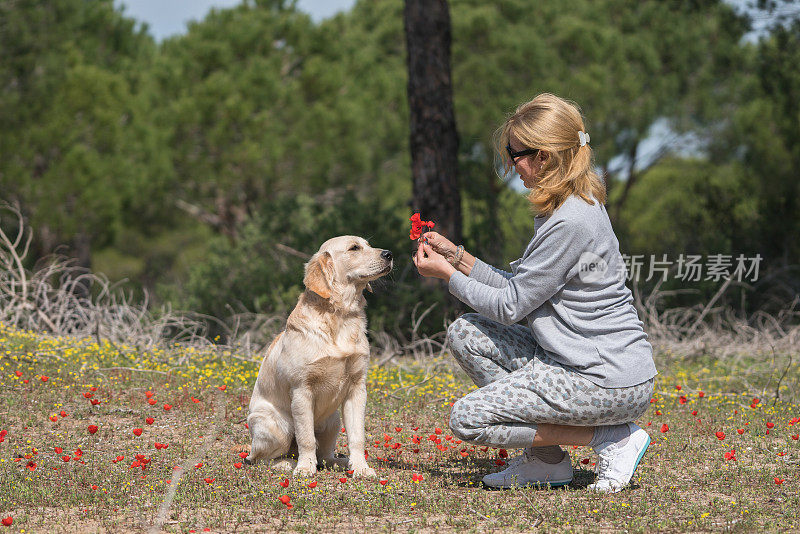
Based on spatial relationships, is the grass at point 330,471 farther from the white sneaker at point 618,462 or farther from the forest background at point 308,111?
the forest background at point 308,111

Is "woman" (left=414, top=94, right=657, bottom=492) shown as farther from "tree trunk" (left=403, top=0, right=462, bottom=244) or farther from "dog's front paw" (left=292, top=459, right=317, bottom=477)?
"tree trunk" (left=403, top=0, right=462, bottom=244)

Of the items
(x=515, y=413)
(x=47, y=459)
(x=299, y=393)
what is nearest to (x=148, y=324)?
(x=47, y=459)

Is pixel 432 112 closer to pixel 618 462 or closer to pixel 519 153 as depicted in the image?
pixel 519 153

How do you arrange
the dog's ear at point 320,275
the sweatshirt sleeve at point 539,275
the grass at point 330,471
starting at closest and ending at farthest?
the grass at point 330,471
the sweatshirt sleeve at point 539,275
the dog's ear at point 320,275

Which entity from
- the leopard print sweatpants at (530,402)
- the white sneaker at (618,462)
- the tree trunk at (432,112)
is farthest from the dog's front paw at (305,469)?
the tree trunk at (432,112)

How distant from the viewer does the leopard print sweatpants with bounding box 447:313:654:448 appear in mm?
3826

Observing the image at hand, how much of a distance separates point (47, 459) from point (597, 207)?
3.20 meters

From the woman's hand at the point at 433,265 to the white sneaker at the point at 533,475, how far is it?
98 cm

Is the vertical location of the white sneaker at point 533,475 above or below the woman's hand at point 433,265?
below

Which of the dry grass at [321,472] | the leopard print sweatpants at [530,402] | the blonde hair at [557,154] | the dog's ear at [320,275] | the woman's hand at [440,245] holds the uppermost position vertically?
the blonde hair at [557,154]

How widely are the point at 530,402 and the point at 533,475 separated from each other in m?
0.49

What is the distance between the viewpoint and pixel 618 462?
156 inches

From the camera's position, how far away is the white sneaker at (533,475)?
4.16 meters

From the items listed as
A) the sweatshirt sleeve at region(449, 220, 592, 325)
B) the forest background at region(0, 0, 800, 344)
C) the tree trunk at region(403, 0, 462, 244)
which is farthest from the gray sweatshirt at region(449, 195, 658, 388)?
the forest background at region(0, 0, 800, 344)
